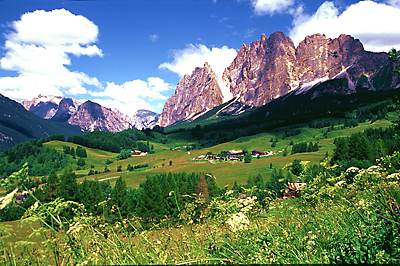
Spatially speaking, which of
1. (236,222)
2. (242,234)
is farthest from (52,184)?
(236,222)

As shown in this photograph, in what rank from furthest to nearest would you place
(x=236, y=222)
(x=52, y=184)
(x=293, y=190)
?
1. (x=52, y=184)
2. (x=293, y=190)
3. (x=236, y=222)

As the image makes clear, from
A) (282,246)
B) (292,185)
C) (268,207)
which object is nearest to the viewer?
(282,246)

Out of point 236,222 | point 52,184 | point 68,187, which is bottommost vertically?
point 68,187

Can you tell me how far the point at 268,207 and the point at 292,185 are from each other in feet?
4.28

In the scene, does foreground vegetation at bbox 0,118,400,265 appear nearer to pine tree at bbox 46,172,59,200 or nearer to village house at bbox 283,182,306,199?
village house at bbox 283,182,306,199

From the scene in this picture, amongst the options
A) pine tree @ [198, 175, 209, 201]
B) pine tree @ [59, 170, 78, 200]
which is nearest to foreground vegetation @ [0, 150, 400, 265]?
pine tree @ [198, 175, 209, 201]

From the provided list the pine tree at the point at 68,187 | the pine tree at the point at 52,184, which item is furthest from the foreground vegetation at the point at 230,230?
the pine tree at the point at 68,187

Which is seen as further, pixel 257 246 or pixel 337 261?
pixel 257 246

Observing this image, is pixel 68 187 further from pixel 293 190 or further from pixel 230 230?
pixel 230 230

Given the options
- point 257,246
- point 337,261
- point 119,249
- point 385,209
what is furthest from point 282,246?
point 119,249

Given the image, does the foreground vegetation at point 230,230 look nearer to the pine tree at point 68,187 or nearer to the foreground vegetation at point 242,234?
the foreground vegetation at point 242,234

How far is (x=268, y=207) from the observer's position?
8.72m

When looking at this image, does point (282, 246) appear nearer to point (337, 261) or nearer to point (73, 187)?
point (337, 261)

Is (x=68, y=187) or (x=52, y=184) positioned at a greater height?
(x=52, y=184)
